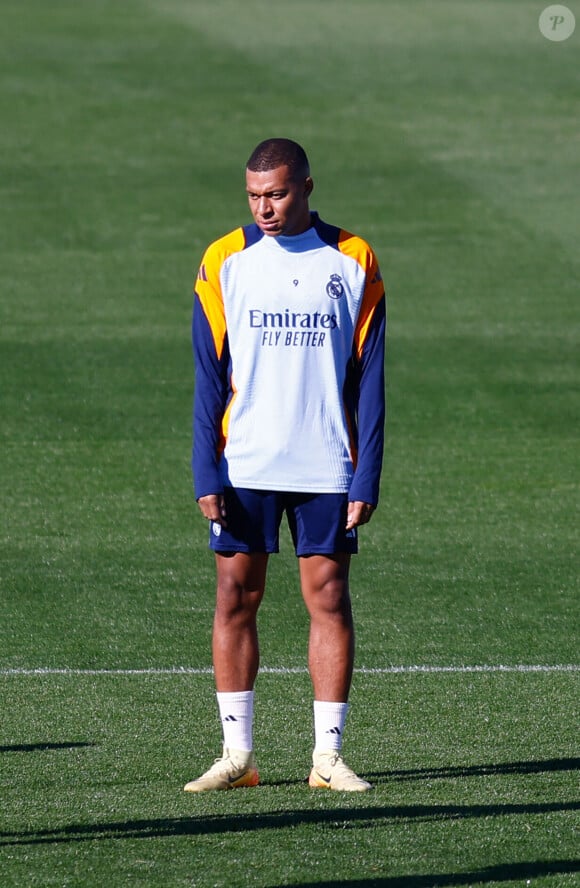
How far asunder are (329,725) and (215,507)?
2.56 feet

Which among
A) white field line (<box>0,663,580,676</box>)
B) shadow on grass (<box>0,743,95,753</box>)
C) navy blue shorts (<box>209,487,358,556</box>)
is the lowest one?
white field line (<box>0,663,580,676</box>)

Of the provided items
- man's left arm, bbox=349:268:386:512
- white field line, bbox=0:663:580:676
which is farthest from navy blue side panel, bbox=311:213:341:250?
white field line, bbox=0:663:580:676

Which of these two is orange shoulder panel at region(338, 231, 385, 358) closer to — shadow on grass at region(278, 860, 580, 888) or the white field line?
shadow on grass at region(278, 860, 580, 888)

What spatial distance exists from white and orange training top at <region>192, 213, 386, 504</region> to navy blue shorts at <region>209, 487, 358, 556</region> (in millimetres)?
42

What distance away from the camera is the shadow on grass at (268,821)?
4.70 meters

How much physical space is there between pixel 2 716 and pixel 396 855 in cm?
210

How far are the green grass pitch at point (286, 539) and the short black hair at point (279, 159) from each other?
6.26 ft

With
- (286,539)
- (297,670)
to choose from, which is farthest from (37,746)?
(286,539)

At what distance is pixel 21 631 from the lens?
7.73 metres

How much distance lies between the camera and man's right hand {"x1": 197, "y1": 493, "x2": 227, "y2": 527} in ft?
17.2

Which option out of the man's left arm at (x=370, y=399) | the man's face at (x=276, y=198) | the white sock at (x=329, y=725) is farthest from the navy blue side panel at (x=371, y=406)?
the white sock at (x=329, y=725)

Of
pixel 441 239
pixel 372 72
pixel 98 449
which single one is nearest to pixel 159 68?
pixel 372 72

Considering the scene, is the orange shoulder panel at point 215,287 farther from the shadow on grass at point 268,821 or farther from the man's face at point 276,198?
the shadow on grass at point 268,821

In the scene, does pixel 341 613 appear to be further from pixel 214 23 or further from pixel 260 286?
pixel 214 23
